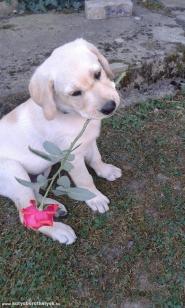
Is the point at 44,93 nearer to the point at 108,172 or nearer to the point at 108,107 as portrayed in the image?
the point at 108,107

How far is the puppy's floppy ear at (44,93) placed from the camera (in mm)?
2242

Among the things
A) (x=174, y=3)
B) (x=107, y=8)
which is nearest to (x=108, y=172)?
(x=107, y=8)

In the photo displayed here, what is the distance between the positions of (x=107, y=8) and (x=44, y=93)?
2.07 m

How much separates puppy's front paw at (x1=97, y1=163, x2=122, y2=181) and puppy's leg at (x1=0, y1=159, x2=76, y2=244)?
49 cm

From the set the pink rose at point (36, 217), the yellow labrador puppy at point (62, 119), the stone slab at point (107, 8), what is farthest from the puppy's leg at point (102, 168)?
the stone slab at point (107, 8)

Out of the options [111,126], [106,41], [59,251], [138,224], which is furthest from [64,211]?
[106,41]

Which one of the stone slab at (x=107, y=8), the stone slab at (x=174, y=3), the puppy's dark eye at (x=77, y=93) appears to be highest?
the puppy's dark eye at (x=77, y=93)

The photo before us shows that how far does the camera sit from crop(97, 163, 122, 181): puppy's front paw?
9.38ft

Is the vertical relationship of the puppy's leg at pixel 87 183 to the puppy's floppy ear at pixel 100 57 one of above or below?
below

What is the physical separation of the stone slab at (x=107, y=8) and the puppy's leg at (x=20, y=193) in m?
2.04

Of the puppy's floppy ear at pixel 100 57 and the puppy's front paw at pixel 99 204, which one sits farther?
the puppy's front paw at pixel 99 204

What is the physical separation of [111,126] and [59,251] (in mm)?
1160

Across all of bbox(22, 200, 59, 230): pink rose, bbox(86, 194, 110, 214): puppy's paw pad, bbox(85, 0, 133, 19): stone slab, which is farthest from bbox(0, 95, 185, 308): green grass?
bbox(85, 0, 133, 19): stone slab

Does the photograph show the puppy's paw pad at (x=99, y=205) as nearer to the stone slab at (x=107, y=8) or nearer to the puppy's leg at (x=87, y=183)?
the puppy's leg at (x=87, y=183)
